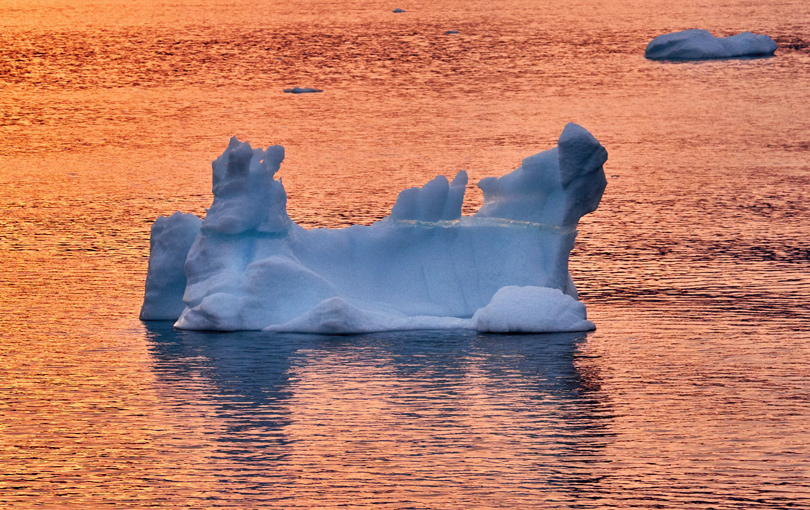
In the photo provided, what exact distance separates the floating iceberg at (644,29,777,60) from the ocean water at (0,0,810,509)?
8697mm

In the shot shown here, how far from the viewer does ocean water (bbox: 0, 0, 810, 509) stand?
12.6 m

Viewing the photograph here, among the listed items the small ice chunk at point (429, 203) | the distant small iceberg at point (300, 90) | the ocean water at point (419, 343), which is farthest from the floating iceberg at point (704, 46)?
the small ice chunk at point (429, 203)

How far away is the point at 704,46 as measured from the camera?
54531 millimetres

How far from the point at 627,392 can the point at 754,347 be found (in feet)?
7.60

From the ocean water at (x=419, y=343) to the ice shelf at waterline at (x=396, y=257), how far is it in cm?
33

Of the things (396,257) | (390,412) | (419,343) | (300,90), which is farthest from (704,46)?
(390,412)

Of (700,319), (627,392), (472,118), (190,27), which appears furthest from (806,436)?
(190,27)

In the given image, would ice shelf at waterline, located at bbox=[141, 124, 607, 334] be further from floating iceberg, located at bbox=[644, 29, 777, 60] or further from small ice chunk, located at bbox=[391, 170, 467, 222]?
floating iceberg, located at bbox=[644, 29, 777, 60]

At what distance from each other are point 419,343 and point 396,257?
1314 mm

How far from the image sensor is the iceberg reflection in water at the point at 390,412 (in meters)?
12.4

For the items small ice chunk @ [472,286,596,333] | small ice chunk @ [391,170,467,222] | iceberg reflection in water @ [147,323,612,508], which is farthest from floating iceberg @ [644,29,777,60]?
iceberg reflection in water @ [147,323,612,508]

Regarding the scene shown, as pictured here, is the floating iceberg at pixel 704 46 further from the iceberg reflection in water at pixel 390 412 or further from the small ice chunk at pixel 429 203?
the iceberg reflection in water at pixel 390 412

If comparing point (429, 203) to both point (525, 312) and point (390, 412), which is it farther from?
point (390, 412)

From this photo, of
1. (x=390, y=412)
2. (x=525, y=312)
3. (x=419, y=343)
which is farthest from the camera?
(x=525, y=312)
